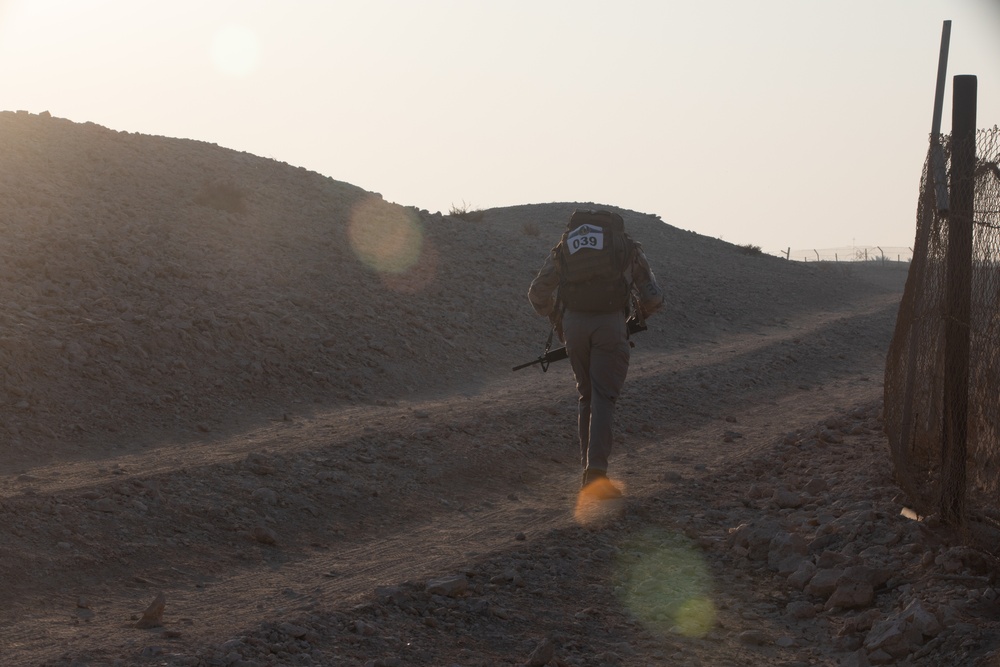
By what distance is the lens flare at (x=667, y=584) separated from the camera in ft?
17.7

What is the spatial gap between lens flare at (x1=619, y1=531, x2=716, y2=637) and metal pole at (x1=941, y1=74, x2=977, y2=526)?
1447mm

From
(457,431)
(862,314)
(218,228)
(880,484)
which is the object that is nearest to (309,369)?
(457,431)

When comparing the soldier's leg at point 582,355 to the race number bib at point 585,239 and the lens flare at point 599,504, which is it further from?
the race number bib at point 585,239

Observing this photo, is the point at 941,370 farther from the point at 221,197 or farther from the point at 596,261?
the point at 221,197

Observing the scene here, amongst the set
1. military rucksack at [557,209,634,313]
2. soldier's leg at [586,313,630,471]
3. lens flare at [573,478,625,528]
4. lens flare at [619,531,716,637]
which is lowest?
lens flare at [619,531,716,637]

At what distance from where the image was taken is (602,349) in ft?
24.8

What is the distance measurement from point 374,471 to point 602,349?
2061 mm

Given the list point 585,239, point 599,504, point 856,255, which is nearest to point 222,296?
point 585,239

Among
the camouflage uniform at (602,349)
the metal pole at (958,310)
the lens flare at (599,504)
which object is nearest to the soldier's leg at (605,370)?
the camouflage uniform at (602,349)

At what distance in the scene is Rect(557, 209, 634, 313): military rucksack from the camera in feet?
24.3

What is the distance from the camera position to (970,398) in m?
5.89

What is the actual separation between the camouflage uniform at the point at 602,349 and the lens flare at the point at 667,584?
104 cm

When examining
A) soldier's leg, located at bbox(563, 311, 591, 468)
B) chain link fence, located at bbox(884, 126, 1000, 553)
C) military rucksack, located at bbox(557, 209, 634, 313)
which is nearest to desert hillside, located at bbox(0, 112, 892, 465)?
soldier's leg, located at bbox(563, 311, 591, 468)

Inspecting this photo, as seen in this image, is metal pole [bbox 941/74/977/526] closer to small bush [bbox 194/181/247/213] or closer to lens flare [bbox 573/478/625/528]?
lens flare [bbox 573/478/625/528]
